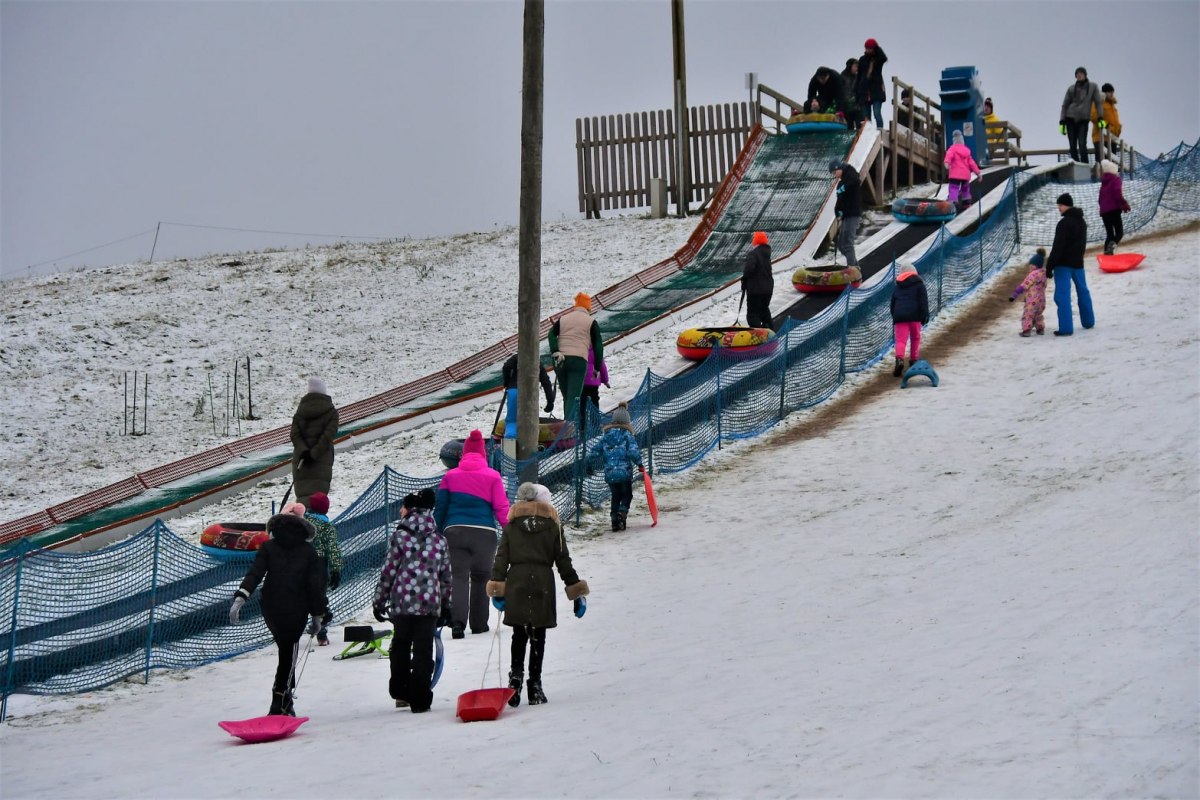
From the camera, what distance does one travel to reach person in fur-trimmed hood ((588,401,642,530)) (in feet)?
48.4

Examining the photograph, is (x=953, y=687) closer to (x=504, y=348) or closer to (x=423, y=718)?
(x=423, y=718)

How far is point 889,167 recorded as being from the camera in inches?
1357

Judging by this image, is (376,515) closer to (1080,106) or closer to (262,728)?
(262,728)

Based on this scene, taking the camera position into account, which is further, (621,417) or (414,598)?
(621,417)

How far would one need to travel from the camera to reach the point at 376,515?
13.4 metres

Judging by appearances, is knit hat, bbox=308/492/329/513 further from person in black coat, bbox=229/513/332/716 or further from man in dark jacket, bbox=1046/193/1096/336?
man in dark jacket, bbox=1046/193/1096/336

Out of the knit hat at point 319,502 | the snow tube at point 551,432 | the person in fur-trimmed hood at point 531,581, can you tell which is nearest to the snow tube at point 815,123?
the snow tube at point 551,432

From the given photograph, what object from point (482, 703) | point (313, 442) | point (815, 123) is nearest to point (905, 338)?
point (313, 442)

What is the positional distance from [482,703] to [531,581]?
845 mm

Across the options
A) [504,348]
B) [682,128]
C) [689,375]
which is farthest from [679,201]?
[689,375]

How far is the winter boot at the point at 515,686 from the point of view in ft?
30.6

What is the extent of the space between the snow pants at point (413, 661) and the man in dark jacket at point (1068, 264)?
12356mm

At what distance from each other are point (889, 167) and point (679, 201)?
5.08 m

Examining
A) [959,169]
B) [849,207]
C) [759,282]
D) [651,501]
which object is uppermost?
[959,169]
